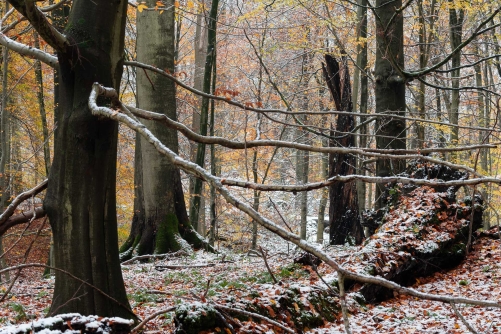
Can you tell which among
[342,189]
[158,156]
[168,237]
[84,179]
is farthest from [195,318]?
[342,189]

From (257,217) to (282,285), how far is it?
280 cm

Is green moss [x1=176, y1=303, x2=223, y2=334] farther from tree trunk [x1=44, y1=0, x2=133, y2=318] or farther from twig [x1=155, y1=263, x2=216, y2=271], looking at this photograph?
twig [x1=155, y1=263, x2=216, y2=271]

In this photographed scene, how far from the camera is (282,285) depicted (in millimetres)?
5055

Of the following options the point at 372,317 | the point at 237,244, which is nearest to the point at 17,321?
the point at 372,317

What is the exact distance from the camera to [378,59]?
929cm

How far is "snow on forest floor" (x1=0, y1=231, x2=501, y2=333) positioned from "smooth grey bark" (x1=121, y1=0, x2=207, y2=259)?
82cm

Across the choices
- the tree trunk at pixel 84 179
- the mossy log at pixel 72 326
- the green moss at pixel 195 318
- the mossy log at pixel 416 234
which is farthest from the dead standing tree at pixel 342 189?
the mossy log at pixel 72 326

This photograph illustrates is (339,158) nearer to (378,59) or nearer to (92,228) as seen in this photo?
(378,59)

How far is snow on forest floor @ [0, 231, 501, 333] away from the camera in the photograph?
483 cm

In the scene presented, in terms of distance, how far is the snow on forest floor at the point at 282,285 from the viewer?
15.8ft

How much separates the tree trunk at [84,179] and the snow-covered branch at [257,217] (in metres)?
0.39

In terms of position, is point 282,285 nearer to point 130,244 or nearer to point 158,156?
point 158,156

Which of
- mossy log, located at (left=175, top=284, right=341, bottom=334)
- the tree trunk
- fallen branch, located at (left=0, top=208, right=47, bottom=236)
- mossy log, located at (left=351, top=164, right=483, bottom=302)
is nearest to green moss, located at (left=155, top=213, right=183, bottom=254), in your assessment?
mossy log, located at (left=351, top=164, right=483, bottom=302)

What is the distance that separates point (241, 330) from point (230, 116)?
19.4 metres
